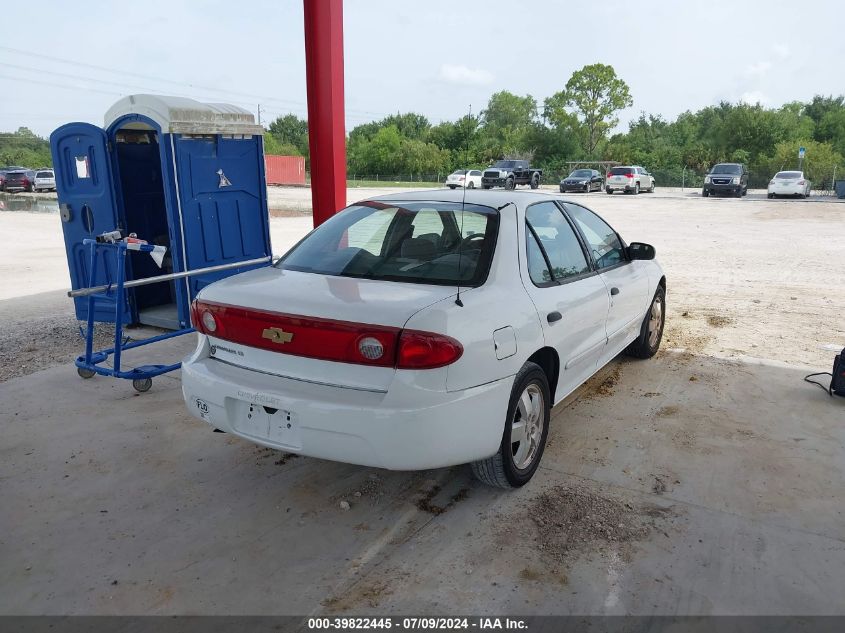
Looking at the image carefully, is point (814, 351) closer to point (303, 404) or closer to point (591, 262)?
point (591, 262)

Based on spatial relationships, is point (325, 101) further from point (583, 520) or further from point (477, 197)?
point (583, 520)

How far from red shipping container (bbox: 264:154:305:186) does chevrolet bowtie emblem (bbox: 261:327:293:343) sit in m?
49.3

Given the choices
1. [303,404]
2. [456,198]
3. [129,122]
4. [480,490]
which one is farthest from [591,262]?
[129,122]

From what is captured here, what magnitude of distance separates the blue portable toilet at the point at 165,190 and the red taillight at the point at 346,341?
3.65m

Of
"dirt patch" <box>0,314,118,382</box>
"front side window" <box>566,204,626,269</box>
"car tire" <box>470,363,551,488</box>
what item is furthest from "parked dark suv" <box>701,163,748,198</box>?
"car tire" <box>470,363,551,488</box>

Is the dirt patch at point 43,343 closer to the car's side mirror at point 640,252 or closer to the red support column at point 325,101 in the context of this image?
the red support column at point 325,101

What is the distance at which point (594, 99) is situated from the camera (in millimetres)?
76312

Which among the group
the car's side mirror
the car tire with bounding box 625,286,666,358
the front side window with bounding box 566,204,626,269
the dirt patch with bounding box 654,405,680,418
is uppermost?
the front side window with bounding box 566,204,626,269

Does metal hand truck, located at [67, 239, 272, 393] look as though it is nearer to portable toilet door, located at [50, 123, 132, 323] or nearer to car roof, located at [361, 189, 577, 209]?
portable toilet door, located at [50, 123, 132, 323]

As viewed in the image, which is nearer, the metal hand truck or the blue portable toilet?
the metal hand truck

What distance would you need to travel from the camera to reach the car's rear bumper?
2.83 meters

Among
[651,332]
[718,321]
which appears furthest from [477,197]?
[718,321]

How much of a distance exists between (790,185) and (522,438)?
117 feet
